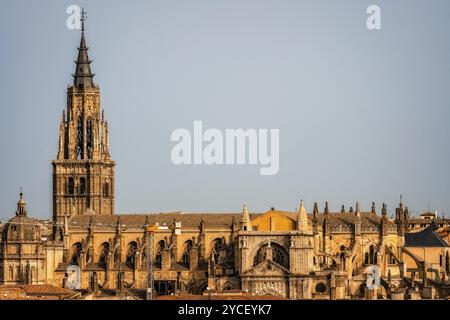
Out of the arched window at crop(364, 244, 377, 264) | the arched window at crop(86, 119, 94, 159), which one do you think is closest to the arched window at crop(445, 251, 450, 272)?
the arched window at crop(364, 244, 377, 264)

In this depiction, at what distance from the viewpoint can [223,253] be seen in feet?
376

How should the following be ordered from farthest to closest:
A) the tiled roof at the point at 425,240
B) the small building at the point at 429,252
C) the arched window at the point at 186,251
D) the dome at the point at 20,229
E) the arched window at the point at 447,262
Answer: the tiled roof at the point at 425,240 < the arched window at the point at 447,262 < the small building at the point at 429,252 < the arched window at the point at 186,251 < the dome at the point at 20,229

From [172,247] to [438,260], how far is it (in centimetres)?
2239

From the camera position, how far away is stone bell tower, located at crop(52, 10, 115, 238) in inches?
5290

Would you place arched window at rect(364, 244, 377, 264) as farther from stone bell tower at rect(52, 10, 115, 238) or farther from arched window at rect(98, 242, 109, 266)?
stone bell tower at rect(52, 10, 115, 238)

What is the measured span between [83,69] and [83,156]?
750 centimetres

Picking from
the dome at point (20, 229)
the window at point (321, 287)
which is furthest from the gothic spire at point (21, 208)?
the window at point (321, 287)

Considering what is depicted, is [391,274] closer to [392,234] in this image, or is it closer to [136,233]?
[392,234]

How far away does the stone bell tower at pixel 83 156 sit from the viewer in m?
134

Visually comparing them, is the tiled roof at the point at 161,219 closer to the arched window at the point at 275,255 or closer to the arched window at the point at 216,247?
the arched window at the point at 216,247

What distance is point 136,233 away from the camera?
12194 cm
